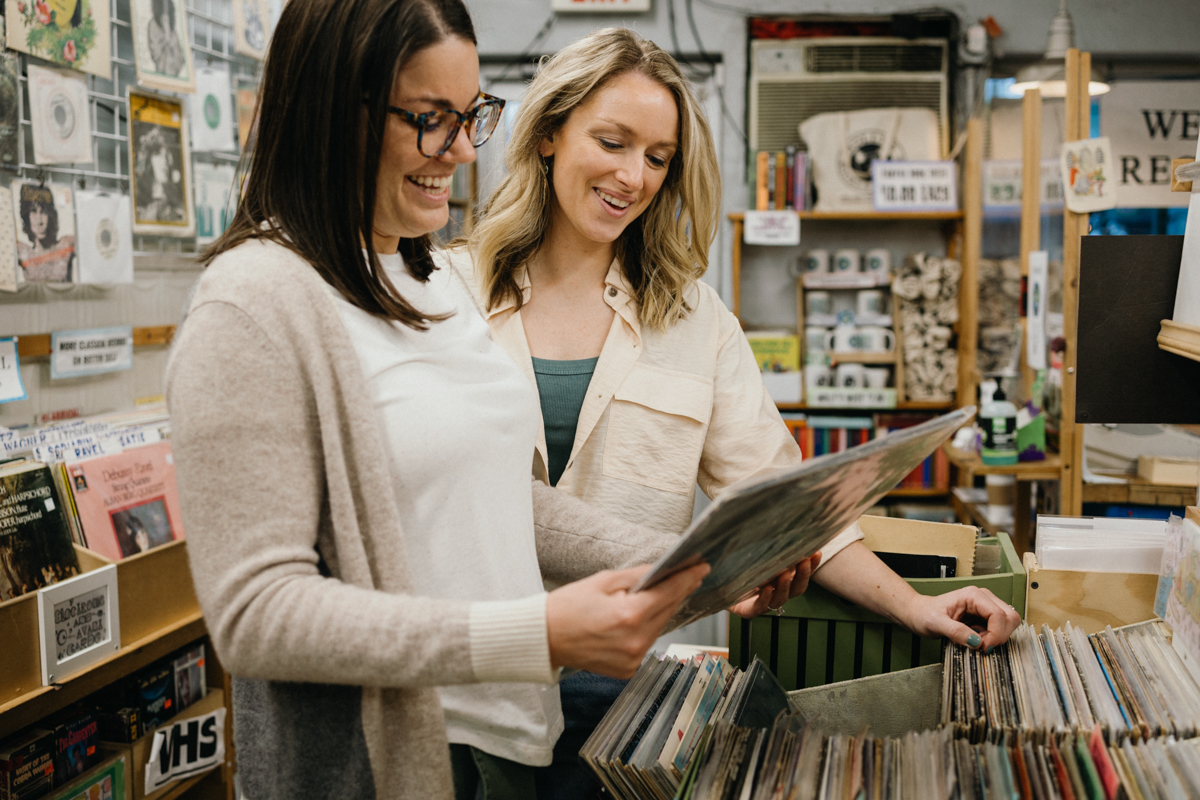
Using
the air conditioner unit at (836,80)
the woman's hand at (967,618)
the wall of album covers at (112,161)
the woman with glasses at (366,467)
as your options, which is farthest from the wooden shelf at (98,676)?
the air conditioner unit at (836,80)

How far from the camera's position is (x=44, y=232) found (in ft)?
6.40

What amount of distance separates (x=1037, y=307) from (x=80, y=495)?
2921 mm

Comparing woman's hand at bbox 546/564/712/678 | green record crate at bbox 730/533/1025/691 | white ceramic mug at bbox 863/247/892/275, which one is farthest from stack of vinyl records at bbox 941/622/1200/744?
white ceramic mug at bbox 863/247/892/275

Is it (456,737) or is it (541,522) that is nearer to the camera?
(456,737)

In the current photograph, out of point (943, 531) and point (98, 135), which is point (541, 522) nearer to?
point (943, 531)

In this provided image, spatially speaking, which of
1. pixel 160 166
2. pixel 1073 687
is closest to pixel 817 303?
pixel 160 166

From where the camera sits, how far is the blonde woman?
4.64ft

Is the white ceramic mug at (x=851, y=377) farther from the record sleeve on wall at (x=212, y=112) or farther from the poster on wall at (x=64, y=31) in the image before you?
the poster on wall at (x=64, y=31)

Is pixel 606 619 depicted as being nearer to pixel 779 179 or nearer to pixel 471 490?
pixel 471 490

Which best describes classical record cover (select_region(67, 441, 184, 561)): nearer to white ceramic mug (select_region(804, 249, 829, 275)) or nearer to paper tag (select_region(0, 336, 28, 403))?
paper tag (select_region(0, 336, 28, 403))

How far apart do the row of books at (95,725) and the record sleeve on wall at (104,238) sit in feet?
2.99

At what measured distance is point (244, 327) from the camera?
71 cm

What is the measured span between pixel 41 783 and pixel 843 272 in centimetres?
367

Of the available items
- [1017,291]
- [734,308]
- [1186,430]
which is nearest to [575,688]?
[1186,430]
